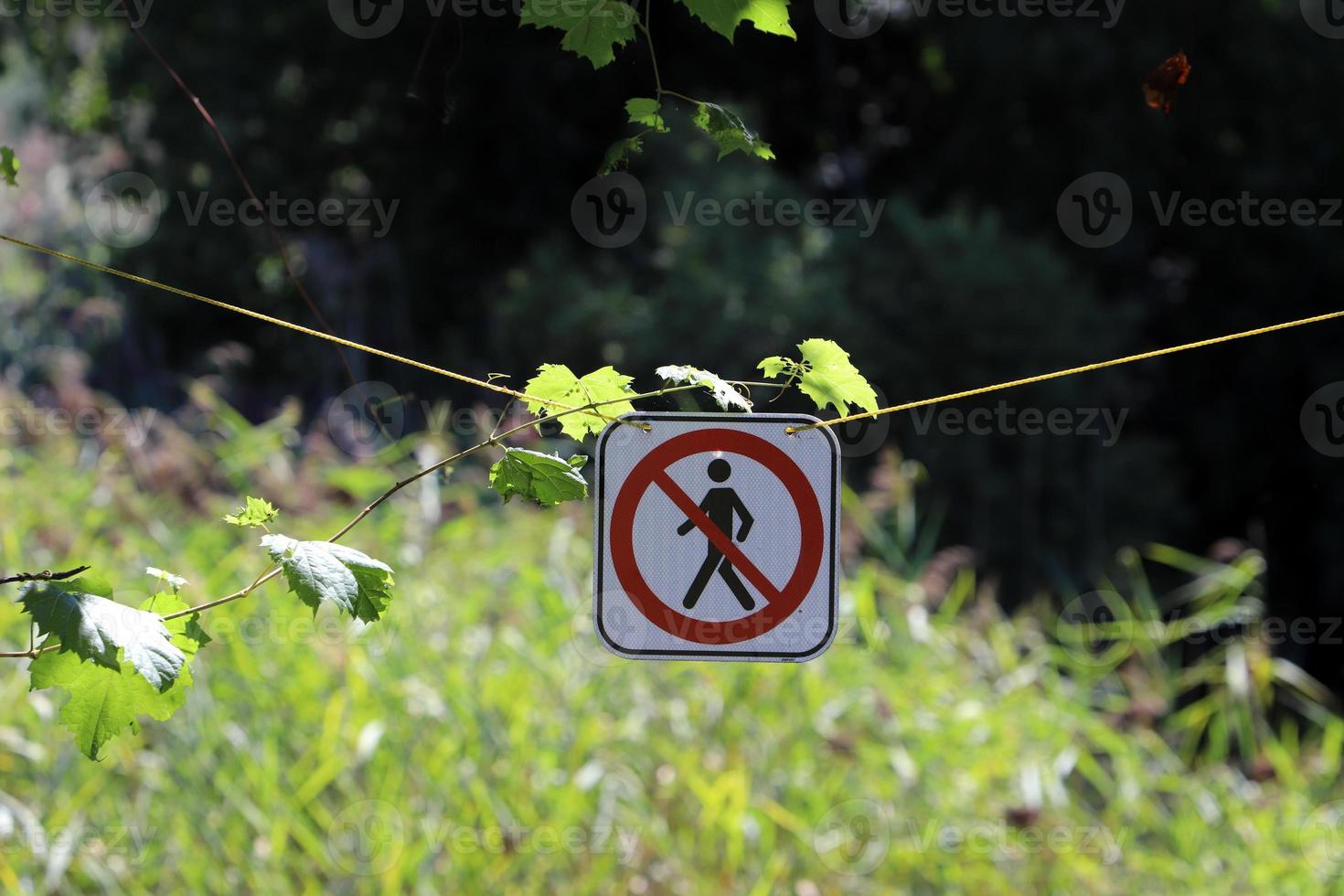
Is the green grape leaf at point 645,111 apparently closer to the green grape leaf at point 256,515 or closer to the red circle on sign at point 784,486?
the red circle on sign at point 784,486

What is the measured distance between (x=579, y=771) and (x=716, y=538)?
88.2 inches

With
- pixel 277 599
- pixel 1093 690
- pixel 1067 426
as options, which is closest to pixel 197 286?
pixel 1067 426

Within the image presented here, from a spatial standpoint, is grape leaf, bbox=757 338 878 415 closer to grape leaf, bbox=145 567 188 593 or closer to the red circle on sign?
the red circle on sign

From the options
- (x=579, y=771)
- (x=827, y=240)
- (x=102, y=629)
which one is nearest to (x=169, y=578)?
(x=102, y=629)

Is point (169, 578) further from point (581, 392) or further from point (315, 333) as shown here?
point (581, 392)

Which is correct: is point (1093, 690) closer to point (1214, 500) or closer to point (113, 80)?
point (1214, 500)

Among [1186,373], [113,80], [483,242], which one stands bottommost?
[1186,373]

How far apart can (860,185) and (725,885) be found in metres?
9.27

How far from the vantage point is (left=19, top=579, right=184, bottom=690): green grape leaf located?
1206 millimetres

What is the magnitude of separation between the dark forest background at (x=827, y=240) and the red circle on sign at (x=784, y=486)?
7591 millimetres

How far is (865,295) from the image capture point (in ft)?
33.1

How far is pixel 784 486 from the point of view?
1.48m

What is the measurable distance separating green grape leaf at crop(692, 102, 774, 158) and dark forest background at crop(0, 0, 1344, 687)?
7664 millimetres

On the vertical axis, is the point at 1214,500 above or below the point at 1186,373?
below
